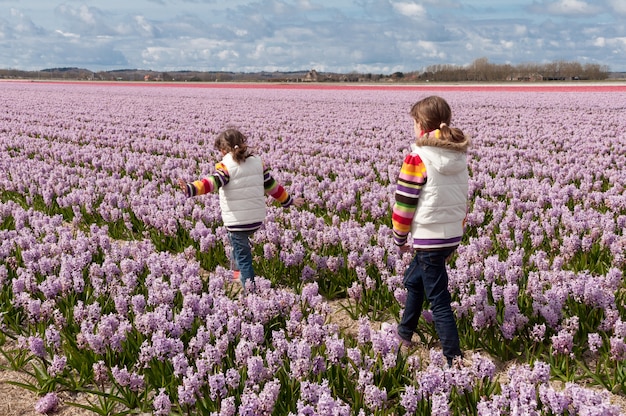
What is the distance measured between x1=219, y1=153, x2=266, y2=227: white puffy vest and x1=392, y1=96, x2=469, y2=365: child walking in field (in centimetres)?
201

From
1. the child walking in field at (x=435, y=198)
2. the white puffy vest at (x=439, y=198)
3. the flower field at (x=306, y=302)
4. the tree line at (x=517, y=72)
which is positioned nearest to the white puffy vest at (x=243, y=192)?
the flower field at (x=306, y=302)

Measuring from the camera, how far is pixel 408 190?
435 cm

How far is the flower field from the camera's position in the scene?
393 cm

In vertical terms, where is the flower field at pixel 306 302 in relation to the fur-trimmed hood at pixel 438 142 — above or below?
below

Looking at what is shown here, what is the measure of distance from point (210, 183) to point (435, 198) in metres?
2.51

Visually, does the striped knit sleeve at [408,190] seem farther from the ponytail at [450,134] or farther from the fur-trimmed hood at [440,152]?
the ponytail at [450,134]

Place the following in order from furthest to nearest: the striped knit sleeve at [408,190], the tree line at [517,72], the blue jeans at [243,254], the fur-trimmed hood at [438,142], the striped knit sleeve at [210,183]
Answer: the tree line at [517,72], the blue jeans at [243,254], the striped knit sleeve at [210,183], the striped knit sleeve at [408,190], the fur-trimmed hood at [438,142]

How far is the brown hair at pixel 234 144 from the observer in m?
5.79

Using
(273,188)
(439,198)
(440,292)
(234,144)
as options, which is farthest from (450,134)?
(273,188)

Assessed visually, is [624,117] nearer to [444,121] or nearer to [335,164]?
[335,164]

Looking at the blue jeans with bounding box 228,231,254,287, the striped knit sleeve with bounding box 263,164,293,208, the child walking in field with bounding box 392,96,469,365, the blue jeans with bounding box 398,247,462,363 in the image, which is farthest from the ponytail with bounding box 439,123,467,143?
the blue jeans with bounding box 228,231,254,287

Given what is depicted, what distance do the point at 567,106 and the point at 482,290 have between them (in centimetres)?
2766

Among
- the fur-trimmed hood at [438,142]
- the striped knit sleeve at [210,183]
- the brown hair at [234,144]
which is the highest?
the fur-trimmed hood at [438,142]

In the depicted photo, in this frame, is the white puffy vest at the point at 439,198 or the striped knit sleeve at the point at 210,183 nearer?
the white puffy vest at the point at 439,198
